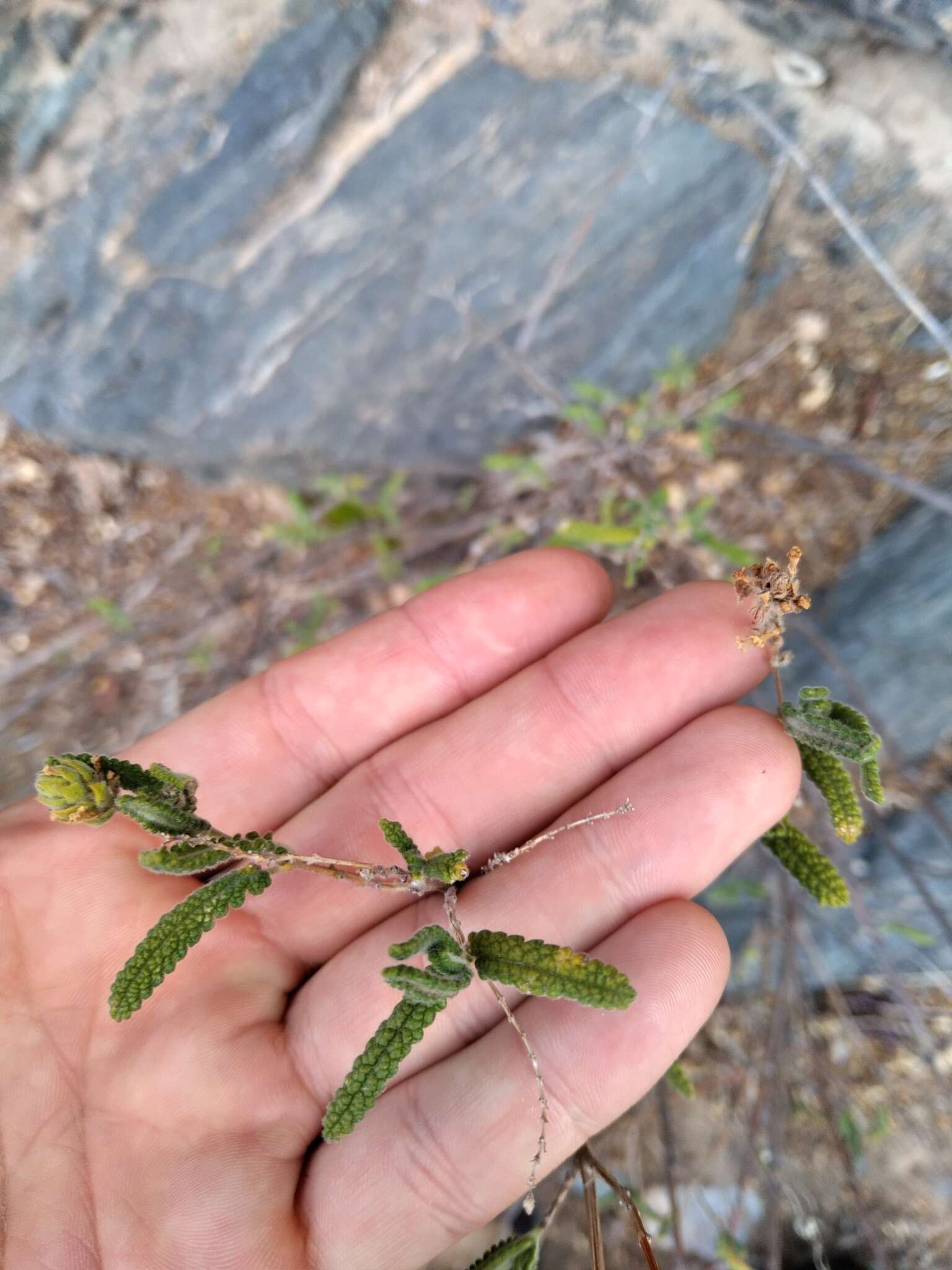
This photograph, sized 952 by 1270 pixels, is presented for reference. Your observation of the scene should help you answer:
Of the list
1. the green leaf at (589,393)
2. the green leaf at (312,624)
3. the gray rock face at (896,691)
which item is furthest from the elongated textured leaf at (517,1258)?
the green leaf at (589,393)

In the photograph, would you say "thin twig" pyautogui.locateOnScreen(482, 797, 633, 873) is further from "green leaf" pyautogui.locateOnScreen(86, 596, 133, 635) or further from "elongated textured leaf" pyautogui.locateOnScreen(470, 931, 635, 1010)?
"green leaf" pyautogui.locateOnScreen(86, 596, 133, 635)

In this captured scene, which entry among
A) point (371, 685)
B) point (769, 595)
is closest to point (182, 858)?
point (371, 685)

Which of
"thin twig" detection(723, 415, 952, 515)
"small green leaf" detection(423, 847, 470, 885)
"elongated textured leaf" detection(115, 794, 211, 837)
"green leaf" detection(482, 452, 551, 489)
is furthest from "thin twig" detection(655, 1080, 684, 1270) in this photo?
"green leaf" detection(482, 452, 551, 489)

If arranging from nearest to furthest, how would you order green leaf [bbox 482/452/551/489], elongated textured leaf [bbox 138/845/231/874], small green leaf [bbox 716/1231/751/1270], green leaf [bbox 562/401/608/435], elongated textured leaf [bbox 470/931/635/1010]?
elongated textured leaf [bbox 470/931/635/1010] < elongated textured leaf [bbox 138/845/231/874] < small green leaf [bbox 716/1231/751/1270] < green leaf [bbox 562/401/608/435] < green leaf [bbox 482/452/551/489]

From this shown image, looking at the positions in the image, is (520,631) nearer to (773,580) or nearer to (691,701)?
(691,701)

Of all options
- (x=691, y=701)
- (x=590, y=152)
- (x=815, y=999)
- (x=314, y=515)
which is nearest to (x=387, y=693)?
(x=691, y=701)
